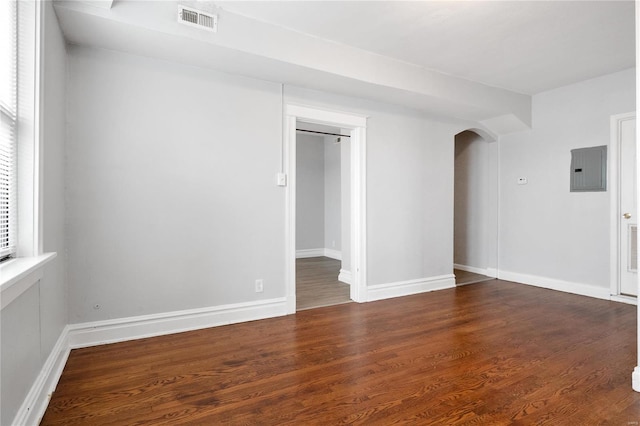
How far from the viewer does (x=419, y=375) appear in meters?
2.33

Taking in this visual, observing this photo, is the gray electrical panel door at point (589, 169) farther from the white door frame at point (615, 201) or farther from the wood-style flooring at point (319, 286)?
the wood-style flooring at point (319, 286)

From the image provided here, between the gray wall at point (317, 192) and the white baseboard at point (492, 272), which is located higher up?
the gray wall at point (317, 192)

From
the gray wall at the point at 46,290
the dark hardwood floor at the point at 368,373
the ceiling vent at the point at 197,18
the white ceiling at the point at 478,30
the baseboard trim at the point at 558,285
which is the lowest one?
the dark hardwood floor at the point at 368,373

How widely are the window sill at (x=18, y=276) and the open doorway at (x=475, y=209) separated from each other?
16.2 ft

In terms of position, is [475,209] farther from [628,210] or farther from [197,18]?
[197,18]

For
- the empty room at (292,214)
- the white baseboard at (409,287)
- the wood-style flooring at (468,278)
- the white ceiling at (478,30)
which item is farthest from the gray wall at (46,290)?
the wood-style flooring at (468,278)

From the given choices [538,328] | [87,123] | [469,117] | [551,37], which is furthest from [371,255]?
[87,123]

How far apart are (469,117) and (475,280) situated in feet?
8.05

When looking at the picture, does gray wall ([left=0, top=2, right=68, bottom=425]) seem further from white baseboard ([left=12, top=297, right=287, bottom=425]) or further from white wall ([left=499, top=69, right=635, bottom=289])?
white wall ([left=499, top=69, right=635, bottom=289])

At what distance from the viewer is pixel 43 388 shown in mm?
1906

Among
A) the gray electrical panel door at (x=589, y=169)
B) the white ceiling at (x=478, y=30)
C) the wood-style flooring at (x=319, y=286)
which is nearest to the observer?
the white ceiling at (x=478, y=30)

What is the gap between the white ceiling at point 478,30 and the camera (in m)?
2.69

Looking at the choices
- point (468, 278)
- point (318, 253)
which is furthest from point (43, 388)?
point (318, 253)

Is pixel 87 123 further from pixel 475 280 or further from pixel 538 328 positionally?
pixel 475 280
